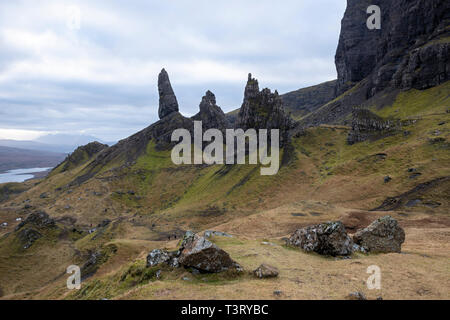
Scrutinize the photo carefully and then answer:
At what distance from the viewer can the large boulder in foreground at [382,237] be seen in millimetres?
23422

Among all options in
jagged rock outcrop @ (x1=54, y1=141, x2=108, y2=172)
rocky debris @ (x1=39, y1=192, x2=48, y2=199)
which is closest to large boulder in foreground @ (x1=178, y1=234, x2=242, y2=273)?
rocky debris @ (x1=39, y1=192, x2=48, y2=199)

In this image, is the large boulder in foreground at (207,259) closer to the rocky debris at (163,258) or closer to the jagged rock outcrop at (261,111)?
the rocky debris at (163,258)

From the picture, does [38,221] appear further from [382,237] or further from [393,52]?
[393,52]

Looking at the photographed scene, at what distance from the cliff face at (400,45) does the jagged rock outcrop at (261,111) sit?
69.2 metres

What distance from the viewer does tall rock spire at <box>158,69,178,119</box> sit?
516 ft

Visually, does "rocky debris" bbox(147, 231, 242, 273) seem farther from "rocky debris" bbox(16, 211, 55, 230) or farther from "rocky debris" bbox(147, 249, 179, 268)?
"rocky debris" bbox(16, 211, 55, 230)

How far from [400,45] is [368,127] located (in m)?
95.3

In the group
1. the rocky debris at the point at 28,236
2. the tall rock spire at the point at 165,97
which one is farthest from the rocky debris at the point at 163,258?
the tall rock spire at the point at 165,97

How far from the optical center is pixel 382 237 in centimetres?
2402

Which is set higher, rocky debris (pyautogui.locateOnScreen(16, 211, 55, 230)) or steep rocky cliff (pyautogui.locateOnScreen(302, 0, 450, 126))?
steep rocky cliff (pyautogui.locateOnScreen(302, 0, 450, 126))

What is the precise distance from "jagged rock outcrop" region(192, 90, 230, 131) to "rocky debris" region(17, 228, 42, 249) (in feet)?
340

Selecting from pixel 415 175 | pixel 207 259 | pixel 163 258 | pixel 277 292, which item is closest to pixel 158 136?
→ pixel 415 175
